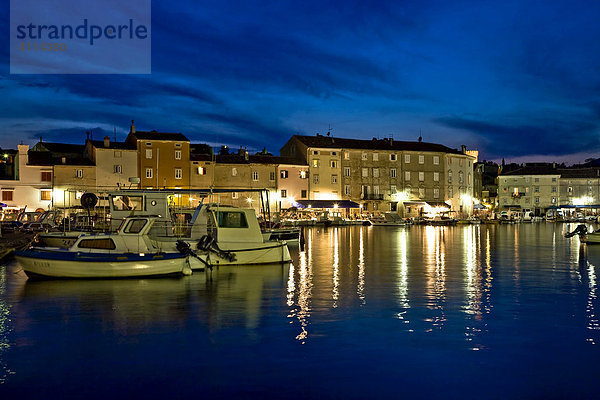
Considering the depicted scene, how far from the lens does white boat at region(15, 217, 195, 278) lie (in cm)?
1991

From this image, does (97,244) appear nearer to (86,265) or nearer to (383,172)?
(86,265)

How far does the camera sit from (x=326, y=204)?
253 feet

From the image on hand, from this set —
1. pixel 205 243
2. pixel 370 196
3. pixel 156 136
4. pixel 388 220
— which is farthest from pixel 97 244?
pixel 370 196

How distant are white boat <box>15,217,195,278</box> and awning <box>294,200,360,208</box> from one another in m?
53.4

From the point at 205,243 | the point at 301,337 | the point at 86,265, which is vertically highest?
the point at 205,243

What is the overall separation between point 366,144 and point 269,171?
57.3ft

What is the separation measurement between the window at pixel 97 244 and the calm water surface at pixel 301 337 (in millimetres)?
1573

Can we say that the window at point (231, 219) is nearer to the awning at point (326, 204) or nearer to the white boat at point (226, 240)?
the white boat at point (226, 240)

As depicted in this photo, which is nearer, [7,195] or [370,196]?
[7,195]

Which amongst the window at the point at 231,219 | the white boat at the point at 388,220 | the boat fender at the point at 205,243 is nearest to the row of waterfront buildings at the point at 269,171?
the white boat at the point at 388,220

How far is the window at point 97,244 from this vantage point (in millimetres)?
20859

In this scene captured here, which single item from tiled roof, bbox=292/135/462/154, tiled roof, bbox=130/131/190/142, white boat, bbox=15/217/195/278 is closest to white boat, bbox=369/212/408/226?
tiled roof, bbox=292/135/462/154

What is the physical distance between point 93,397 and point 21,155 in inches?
2343

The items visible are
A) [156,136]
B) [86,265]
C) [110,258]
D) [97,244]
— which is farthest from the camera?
[156,136]
